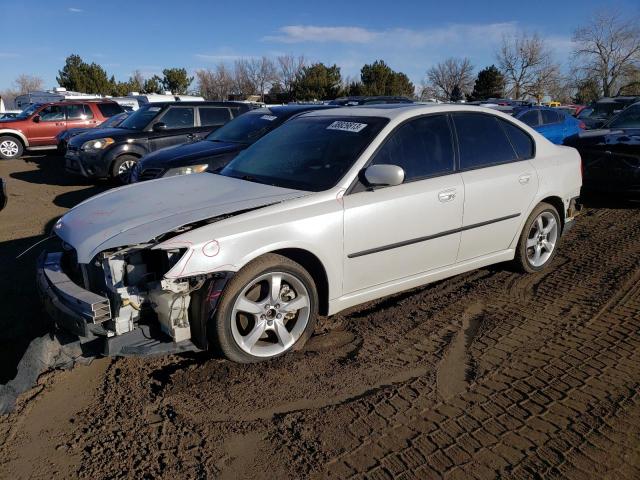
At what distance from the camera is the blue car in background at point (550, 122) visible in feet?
36.4

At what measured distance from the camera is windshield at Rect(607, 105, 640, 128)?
8.85m

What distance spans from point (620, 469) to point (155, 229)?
2.78 m

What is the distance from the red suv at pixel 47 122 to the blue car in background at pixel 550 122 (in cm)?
1238

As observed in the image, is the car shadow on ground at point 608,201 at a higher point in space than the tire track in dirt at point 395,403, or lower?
lower

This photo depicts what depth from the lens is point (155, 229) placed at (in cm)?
A: 314

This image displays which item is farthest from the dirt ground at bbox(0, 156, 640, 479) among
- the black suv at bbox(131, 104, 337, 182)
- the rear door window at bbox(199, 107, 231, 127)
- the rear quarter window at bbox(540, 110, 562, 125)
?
the rear quarter window at bbox(540, 110, 562, 125)

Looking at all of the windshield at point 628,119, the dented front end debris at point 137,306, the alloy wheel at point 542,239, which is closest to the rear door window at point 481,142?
the alloy wheel at point 542,239

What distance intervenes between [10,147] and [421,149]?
1636 centimetres

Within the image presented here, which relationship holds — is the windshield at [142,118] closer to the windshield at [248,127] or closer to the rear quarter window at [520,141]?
the windshield at [248,127]

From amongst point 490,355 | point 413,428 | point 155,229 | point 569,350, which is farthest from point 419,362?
point 155,229

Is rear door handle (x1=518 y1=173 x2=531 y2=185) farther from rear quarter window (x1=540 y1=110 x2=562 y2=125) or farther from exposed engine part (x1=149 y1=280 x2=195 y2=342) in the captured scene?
rear quarter window (x1=540 y1=110 x2=562 y2=125)

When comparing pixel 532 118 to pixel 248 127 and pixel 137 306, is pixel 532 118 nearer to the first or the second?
pixel 248 127

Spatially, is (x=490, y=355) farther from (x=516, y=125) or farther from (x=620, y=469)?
(x=516, y=125)

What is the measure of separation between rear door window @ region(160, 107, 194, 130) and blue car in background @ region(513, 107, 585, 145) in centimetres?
696
